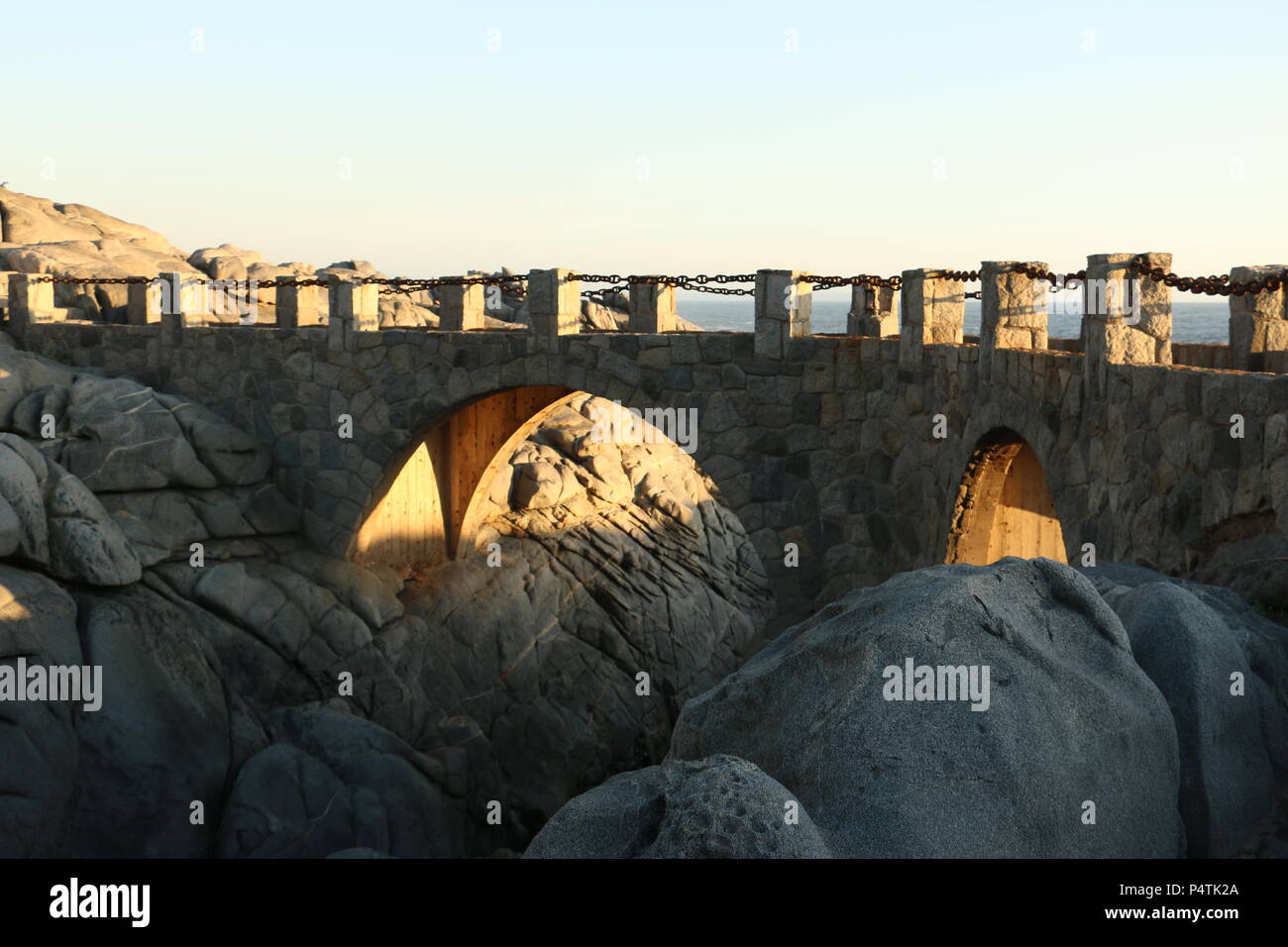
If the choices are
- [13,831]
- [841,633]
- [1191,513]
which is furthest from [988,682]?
[13,831]

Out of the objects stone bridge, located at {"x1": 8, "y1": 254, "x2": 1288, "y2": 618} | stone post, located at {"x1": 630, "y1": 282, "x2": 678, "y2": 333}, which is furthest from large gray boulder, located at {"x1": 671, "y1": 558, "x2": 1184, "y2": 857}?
stone post, located at {"x1": 630, "y1": 282, "x2": 678, "y2": 333}

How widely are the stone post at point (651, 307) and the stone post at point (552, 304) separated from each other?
0.67 meters

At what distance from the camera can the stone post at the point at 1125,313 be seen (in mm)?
8289

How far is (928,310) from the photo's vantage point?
11.5 m

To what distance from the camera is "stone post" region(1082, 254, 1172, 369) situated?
8289mm

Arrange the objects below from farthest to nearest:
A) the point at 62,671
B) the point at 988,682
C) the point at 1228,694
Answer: the point at 62,671 → the point at 1228,694 → the point at 988,682

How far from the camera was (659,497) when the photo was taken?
21797 millimetres

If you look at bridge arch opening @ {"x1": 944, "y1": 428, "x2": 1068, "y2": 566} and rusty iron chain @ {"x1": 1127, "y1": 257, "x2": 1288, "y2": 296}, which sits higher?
rusty iron chain @ {"x1": 1127, "y1": 257, "x2": 1288, "y2": 296}

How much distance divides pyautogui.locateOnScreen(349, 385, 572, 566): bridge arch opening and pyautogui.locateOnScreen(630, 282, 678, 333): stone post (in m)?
3.68

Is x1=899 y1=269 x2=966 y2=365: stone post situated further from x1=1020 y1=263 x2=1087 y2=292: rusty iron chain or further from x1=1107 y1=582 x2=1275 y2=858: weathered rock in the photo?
x1=1107 y1=582 x2=1275 y2=858: weathered rock

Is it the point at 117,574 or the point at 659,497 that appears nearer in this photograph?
the point at 117,574

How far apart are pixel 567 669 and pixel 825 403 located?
6503 millimetres

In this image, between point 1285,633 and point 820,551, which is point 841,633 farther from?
point 820,551

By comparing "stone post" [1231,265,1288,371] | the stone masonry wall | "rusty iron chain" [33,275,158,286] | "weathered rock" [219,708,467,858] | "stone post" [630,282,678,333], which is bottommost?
"weathered rock" [219,708,467,858]
